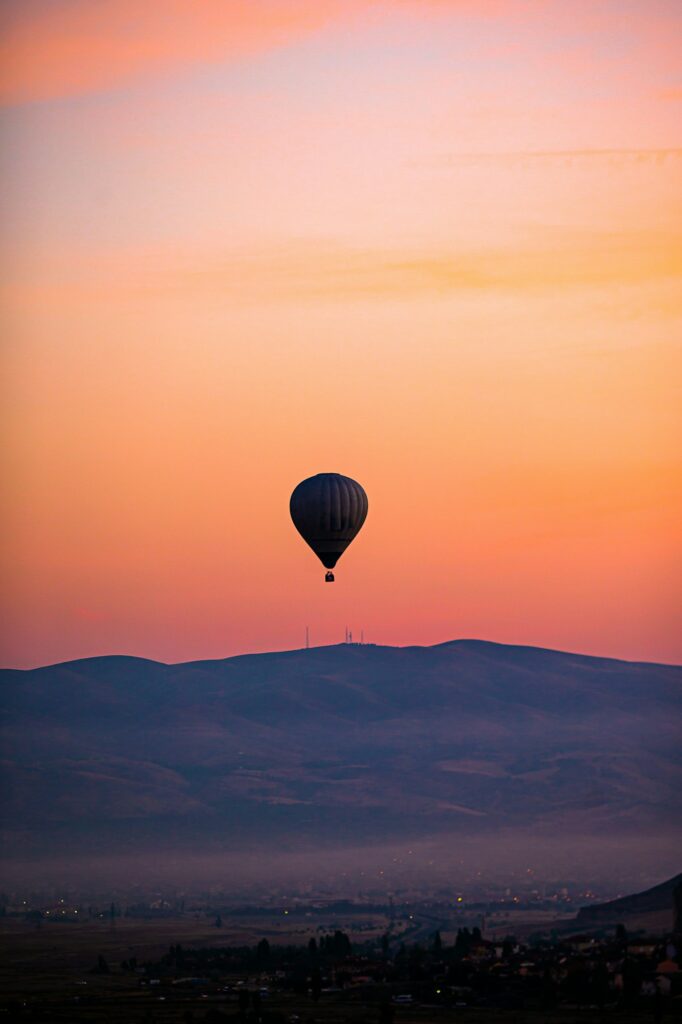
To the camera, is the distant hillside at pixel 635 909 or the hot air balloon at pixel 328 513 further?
the distant hillside at pixel 635 909

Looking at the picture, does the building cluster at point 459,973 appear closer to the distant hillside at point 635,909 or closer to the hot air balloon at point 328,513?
the distant hillside at point 635,909

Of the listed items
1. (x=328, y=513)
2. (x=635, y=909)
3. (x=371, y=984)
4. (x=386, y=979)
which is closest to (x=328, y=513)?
(x=328, y=513)

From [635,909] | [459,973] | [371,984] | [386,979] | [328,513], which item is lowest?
[371,984]

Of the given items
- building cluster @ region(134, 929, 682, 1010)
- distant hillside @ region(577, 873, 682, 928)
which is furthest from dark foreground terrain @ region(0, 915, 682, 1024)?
distant hillside @ region(577, 873, 682, 928)

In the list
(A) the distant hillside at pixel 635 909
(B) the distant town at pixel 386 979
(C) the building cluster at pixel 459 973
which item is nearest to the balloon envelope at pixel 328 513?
(B) the distant town at pixel 386 979

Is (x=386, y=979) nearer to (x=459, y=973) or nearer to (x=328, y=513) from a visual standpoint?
(x=459, y=973)

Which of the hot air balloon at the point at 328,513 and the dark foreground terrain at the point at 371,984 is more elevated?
the hot air balloon at the point at 328,513

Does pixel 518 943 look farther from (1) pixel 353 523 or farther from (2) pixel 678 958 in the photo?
(1) pixel 353 523

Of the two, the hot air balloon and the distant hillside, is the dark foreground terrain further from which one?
the hot air balloon
